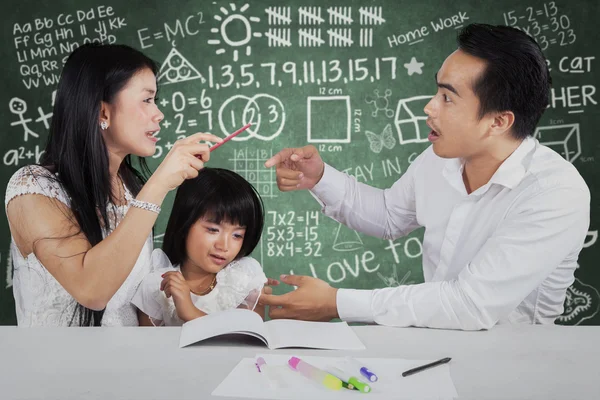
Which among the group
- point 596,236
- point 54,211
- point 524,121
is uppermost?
point 524,121

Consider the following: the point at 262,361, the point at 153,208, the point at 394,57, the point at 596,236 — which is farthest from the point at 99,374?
the point at 596,236

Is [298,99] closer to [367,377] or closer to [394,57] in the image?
[394,57]

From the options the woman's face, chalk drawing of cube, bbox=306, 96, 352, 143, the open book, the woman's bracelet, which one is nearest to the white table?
the open book

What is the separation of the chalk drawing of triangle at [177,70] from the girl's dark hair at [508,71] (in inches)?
75.9

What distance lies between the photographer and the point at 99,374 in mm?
1075

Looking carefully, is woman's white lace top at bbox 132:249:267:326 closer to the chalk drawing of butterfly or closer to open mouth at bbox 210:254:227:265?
open mouth at bbox 210:254:227:265

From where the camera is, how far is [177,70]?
11.5 ft

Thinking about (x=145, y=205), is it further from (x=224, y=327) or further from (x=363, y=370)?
(x=363, y=370)

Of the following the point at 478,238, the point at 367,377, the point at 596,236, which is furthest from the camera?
the point at 596,236

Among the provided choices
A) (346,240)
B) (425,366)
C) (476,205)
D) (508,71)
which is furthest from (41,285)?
(346,240)

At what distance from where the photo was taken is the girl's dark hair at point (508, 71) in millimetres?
1840

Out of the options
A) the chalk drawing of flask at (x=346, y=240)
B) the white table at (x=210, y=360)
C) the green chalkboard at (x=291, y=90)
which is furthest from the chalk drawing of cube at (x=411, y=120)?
the white table at (x=210, y=360)

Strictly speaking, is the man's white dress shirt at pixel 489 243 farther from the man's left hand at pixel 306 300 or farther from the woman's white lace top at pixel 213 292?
the woman's white lace top at pixel 213 292

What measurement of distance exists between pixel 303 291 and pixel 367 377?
0.54 metres
